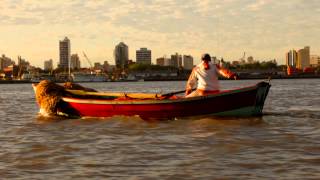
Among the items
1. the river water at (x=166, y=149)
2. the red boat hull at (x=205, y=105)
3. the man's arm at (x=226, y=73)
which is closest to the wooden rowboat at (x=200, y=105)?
the red boat hull at (x=205, y=105)

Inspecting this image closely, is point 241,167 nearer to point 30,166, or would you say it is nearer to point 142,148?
point 142,148

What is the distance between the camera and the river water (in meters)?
10.2

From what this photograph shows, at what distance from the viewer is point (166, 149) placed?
41.7 ft

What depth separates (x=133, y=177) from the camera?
32.2ft

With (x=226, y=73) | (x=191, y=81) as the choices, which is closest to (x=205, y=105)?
(x=191, y=81)

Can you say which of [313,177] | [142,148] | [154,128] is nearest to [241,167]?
[313,177]

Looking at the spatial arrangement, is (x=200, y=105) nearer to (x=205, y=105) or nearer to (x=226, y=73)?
(x=205, y=105)

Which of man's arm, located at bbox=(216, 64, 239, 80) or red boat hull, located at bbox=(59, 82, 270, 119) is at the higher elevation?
man's arm, located at bbox=(216, 64, 239, 80)

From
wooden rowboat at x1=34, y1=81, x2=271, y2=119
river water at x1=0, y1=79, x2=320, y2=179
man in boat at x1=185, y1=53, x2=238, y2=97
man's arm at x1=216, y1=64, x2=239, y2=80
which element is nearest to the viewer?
river water at x1=0, y1=79, x2=320, y2=179

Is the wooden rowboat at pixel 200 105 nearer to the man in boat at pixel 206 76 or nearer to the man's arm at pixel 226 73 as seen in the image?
the man in boat at pixel 206 76

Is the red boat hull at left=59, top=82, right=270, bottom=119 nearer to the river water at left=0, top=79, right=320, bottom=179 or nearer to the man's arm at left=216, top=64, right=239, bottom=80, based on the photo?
the river water at left=0, top=79, right=320, bottom=179

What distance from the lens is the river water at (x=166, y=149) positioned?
1019cm

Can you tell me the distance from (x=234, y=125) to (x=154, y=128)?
2.43 m

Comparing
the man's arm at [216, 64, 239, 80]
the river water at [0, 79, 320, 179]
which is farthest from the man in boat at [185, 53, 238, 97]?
the river water at [0, 79, 320, 179]
